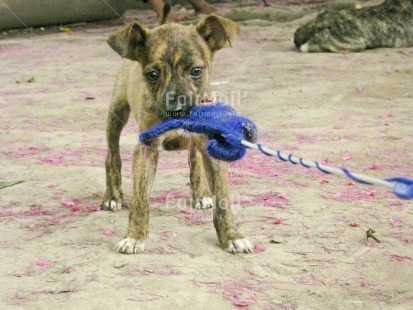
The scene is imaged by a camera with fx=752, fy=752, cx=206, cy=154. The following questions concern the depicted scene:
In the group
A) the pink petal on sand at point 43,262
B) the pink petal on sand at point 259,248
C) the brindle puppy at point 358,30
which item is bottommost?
the pink petal on sand at point 43,262

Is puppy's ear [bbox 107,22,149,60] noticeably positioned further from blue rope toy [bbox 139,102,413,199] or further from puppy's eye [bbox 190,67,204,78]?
blue rope toy [bbox 139,102,413,199]

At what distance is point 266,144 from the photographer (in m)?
7.60

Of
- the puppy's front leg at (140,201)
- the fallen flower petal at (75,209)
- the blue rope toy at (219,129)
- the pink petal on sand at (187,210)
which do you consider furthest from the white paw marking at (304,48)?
the blue rope toy at (219,129)

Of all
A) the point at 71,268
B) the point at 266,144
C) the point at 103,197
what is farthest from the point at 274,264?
the point at 266,144

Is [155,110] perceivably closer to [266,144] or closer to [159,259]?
[159,259]

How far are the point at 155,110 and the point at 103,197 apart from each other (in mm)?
1561

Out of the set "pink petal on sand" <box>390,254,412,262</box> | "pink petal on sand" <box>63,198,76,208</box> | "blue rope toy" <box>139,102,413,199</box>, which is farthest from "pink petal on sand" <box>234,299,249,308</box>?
"pink petal on sand" <box>63,198,76,208</box>

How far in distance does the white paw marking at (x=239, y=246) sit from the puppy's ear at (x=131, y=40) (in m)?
1.45

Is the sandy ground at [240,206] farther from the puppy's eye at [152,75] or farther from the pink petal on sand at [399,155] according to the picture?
the puppy's eye at [152,75]

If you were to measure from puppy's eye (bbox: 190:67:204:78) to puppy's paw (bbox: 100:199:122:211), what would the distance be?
1.61 meters

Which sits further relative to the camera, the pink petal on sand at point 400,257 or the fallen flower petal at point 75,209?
the fallen flower petal at point 75,209

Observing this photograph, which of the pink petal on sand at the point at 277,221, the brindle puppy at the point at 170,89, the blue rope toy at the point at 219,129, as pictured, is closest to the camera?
the blue rope toy at the point at 219,129

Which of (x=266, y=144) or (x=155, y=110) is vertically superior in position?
(x=155, y=110)

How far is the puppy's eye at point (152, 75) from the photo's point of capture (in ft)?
16.2
